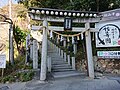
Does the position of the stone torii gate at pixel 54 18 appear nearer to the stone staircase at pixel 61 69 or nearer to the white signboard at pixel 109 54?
the stone staircase at pixel 61 69

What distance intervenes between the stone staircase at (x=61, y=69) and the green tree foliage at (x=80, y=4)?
4.03 metres

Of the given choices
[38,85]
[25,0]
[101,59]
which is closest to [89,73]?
[101,59]

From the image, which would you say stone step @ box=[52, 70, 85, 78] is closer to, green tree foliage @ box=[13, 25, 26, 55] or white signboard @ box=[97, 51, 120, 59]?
white signboard @ box=[97, 51, 120, 59]

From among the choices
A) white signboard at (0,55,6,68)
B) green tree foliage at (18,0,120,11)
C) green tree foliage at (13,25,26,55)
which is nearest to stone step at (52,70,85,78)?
white signboard at (0,55,6,68)

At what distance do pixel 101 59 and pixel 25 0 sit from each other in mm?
8444

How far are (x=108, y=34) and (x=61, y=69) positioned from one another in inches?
159

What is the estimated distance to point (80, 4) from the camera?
13.9 meters

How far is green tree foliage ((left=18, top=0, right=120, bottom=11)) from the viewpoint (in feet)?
45.5

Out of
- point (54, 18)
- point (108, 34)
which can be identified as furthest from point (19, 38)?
point (108, 34)

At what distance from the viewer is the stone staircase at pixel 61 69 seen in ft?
40.4

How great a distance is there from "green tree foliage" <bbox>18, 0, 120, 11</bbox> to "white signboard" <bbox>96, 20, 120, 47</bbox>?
2063 mm

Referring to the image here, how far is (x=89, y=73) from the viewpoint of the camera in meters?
11.6

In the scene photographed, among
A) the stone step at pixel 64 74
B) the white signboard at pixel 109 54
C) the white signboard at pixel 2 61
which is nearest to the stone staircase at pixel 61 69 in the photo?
the stone step at pixel 64 74

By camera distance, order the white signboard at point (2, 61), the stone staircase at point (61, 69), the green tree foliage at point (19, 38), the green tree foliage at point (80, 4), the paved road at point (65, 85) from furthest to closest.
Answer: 1. the green tree foliage at point (19, 38)
2. the green tree foliage at point (80, 4)
3. the stone staircase at point (61, 69)
4. the white signboard at point (2, 61)
5. the paved road at point (65, 85)
